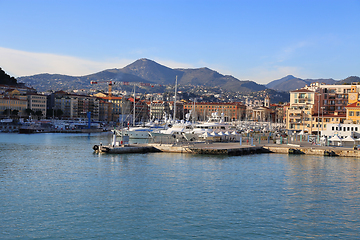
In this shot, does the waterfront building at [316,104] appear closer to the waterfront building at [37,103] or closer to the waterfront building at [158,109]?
the waterfront building at [37,103]

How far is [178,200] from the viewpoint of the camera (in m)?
22.6

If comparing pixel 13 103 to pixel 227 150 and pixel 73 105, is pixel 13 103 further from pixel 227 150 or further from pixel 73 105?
pixel 227 150

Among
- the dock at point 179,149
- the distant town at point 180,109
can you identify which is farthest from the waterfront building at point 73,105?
the dock at point 179,149

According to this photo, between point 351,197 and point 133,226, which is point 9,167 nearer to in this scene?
point 133,226

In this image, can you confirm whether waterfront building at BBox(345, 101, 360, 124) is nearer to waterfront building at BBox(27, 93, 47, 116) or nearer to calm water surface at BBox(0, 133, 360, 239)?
calm water surface at BBox(0, 133, 360, 239)

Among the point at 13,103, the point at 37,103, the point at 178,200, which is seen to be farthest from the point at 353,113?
the point at 37,103

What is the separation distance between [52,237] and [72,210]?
3.72 meters

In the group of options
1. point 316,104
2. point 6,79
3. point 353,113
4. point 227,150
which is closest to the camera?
point 227,150

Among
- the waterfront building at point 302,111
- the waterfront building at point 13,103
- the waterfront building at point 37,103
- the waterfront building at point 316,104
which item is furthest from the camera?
the waterfront building at point 37,103

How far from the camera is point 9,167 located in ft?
113

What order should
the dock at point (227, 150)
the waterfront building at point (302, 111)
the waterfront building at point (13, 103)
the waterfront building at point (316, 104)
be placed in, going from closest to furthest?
the dock at point (227, 150), the waterfront building at point (316, 104), the waterfront building at point (302, 111), the waterfront building at point (13, 103)

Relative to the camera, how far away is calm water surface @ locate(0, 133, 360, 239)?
57.8 feet

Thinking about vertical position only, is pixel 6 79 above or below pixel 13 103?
above

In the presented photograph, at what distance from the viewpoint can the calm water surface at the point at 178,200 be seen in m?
17.6
